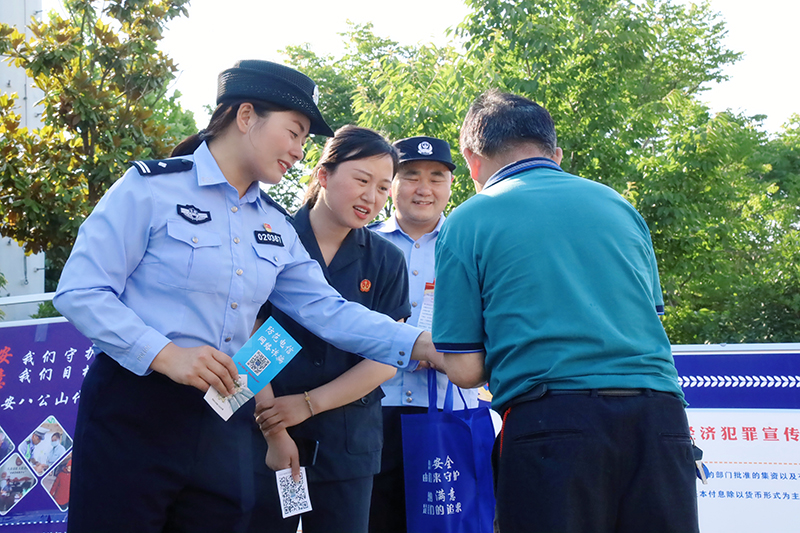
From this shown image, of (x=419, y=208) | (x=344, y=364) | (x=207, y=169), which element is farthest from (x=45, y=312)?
(x=207, y=169)

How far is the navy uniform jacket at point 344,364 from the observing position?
2.45 metres

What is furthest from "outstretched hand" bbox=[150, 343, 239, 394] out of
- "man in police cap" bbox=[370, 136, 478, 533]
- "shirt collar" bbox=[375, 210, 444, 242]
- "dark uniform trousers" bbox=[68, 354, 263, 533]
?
"shirt collar" bbox=[375, 210, 444, 242]

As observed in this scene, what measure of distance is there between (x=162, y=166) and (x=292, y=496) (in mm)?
1120

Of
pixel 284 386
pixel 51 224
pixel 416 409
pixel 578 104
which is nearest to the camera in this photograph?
pixel 284 386

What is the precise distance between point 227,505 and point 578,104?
9.35 meters

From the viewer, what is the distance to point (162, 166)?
202cm

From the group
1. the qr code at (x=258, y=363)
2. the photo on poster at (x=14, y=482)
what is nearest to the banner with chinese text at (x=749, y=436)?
the qr code at (x=258, y=363)

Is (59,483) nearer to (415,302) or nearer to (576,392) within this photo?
(415,302)

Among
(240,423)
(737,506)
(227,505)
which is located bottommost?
(737,506)

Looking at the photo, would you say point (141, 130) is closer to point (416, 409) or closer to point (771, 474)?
point (416, 409)

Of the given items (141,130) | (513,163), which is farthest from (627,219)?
(141,130)

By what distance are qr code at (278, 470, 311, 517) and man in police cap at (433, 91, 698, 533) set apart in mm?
679

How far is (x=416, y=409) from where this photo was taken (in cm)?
307

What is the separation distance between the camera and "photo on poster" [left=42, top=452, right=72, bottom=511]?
13.8ft
